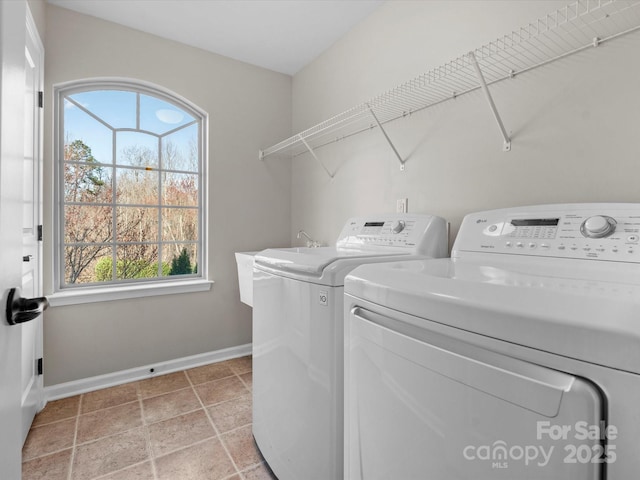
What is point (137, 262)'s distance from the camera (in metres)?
2.57

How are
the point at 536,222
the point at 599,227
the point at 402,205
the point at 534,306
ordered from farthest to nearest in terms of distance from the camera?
1. the point at 402,205
2. the point at 536,222
3. the point at 599,227
4. the point at 534,306

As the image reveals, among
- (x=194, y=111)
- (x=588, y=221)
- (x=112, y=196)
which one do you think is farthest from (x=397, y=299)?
(x=194, y=111)

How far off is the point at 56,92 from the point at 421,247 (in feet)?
8.50

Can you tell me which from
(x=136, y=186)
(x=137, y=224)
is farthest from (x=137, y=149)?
(x=137, y=224)

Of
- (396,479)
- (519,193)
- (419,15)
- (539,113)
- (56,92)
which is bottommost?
(396,479)

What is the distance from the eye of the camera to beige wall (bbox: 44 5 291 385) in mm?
2189

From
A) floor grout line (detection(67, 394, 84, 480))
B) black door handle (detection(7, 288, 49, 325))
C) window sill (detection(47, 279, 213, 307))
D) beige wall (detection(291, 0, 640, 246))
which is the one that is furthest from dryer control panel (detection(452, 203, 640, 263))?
window sill (detection(47, 279, 213, 307))

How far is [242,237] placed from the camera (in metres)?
2.89

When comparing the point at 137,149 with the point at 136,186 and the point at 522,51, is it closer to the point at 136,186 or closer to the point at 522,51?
the point at 136,186

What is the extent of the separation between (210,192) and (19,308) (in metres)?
2.17

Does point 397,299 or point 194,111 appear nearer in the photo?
point 397,299

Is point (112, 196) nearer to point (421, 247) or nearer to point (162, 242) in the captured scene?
point (162, 242)

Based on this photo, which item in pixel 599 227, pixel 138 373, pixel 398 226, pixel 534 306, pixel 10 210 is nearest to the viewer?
pixel 534 306

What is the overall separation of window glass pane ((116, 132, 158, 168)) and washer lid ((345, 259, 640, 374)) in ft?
7.77
